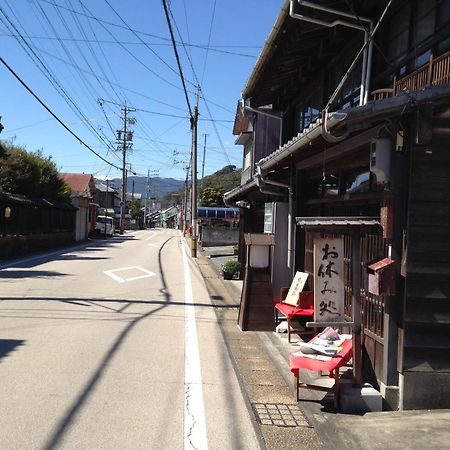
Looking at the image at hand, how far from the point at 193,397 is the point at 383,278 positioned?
246cm

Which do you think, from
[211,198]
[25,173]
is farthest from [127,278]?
[211,198]

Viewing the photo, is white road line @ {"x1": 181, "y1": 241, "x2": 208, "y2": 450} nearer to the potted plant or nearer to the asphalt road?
the asphalt road

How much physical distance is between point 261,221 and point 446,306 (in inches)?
548

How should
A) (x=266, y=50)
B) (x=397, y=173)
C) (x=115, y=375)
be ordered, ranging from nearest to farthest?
(x=397, y=173) → (x=115, y=375) → (x=266, y=50)

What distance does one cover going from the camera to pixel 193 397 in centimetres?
590

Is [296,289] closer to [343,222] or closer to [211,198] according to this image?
[343,222]

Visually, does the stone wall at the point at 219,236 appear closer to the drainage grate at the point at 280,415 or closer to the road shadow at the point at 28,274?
the road shadow at the point at 28,274

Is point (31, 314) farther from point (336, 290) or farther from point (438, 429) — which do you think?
point (438, 429)

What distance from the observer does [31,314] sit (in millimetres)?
10320

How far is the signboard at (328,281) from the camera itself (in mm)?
6465

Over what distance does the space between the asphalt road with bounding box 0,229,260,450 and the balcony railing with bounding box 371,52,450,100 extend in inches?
159

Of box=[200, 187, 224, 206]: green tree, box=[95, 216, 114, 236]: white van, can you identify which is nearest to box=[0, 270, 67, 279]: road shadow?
box=[95, 216, 114, 236]: white van

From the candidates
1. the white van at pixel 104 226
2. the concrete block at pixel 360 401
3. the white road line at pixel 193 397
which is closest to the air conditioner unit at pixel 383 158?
the concrete block at pixel 360 401

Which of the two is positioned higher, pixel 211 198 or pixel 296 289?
pixel 211 198
